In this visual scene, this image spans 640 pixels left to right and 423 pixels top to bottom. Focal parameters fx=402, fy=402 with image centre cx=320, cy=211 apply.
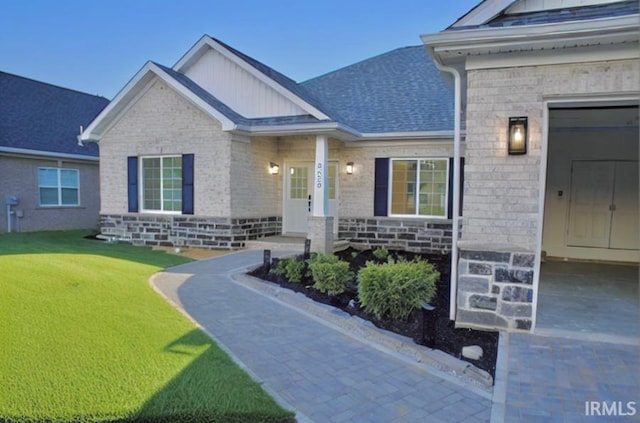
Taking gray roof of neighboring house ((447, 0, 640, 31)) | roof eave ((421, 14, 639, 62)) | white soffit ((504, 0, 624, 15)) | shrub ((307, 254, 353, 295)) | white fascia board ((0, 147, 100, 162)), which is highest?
white soffit ((504, 0, 624, 15))

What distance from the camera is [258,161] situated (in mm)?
11320

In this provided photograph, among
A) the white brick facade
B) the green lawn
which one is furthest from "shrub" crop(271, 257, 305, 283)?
the white brick facade

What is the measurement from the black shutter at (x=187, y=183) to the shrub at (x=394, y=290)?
267 inches

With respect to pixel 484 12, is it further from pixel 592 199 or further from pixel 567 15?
pixel 592 199

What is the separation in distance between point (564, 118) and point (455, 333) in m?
5.27

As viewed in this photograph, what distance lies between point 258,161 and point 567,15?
26.7 ft

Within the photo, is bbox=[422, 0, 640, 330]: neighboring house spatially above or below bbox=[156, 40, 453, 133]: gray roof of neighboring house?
below

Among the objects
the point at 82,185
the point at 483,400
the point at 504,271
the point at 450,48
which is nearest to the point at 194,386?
the point at 483,400

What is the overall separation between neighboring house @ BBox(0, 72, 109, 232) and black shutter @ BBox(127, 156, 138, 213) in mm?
4554

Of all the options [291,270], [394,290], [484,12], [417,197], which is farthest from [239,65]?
[394,290]

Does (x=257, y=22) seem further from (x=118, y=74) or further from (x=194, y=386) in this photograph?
(x=194, y=386)

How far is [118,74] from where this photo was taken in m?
27.7

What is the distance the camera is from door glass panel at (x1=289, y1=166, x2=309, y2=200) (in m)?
12.1

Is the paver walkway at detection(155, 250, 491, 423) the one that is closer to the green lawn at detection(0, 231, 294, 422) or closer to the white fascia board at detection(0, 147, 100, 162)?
the green lawn at detection(0, 231, 294, 422)
